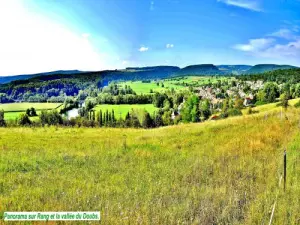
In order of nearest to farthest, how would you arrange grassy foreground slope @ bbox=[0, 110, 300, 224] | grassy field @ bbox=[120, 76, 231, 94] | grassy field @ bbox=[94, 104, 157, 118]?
1. grassy foreground slope @ bbox=[0, 110, 300, 224]
2. grassy field @ bbox=[94, 104, 157, 118]
3. grassy field @ bbox=[120, 76, 231, 94]

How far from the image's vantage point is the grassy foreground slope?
453cm

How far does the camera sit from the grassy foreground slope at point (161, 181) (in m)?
4.53

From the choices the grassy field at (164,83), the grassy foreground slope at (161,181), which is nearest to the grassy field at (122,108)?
the grassy field at (164,83)

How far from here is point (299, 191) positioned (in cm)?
532

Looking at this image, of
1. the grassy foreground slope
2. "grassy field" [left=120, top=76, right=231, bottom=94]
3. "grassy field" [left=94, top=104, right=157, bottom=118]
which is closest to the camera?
the grassy foreground slope

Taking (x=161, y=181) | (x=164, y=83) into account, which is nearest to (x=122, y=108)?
(x=164, y=83)

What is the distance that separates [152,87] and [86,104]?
5065cm

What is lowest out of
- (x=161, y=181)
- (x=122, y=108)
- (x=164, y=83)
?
(x=122, y=108)

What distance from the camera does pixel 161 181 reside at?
19.7ft

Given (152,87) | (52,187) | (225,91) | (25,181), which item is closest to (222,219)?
(52,187)

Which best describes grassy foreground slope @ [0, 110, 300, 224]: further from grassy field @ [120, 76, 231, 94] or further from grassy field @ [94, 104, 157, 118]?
grassy field @ [120, 76, 231, 94]

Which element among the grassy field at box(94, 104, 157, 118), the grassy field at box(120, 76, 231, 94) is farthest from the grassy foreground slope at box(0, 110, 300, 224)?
the grassy field at box(120, 76, 231, 94)

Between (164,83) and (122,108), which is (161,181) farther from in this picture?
(164,83)

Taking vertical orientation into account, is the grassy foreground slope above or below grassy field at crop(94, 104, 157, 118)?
above
